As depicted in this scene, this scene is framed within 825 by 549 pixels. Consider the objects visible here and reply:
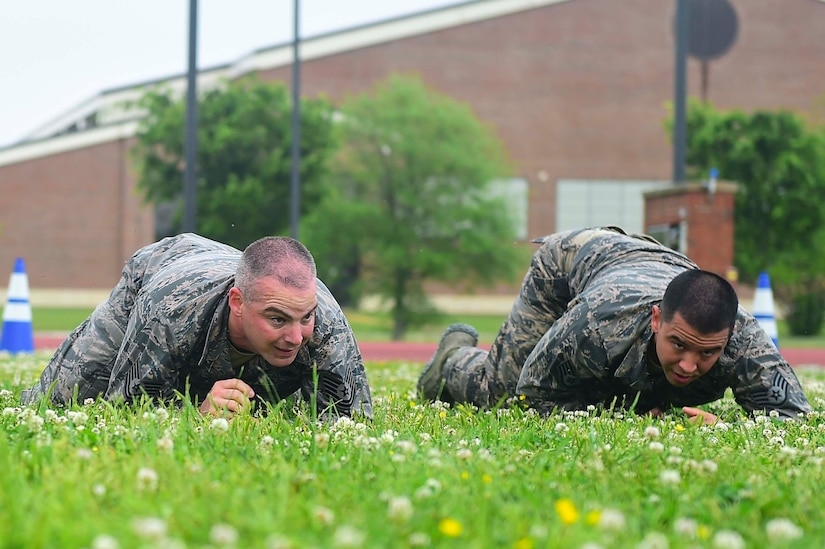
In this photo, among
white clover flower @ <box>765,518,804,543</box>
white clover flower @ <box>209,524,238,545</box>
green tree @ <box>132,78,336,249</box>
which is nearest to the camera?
white clover flower @ <box>209,524,238,545</box>

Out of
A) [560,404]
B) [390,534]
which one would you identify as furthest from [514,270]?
[390,534]

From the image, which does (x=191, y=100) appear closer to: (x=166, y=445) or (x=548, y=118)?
(x=166, y=445)

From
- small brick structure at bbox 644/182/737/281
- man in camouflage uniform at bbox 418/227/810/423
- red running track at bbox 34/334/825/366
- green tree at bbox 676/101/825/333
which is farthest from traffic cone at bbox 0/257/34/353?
green tree at bbox 676/101/825/333

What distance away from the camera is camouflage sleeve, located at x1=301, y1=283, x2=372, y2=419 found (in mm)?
5711

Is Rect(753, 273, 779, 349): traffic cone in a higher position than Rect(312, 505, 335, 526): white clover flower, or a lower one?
lower

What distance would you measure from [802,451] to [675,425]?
1070 mm

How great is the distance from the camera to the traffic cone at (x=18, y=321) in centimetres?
1413

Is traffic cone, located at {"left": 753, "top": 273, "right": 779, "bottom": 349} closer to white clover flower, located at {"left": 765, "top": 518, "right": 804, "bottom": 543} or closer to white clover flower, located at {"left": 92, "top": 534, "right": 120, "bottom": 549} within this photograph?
white clover flower, located at {"left": 765, "top": 518, "right": 804, "bottom": 543}

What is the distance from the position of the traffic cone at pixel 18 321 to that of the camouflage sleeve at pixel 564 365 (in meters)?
9.43

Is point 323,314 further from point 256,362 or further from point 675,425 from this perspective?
point 675,425

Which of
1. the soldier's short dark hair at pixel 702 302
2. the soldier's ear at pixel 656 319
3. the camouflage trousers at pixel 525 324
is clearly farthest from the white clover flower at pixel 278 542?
the camouflage trousers at pixel 525 324

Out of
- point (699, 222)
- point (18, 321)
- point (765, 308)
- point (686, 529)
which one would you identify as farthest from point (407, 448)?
point (699, 222)

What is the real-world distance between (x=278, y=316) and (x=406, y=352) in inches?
558

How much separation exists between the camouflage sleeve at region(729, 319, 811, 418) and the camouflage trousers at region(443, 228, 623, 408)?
140cm
